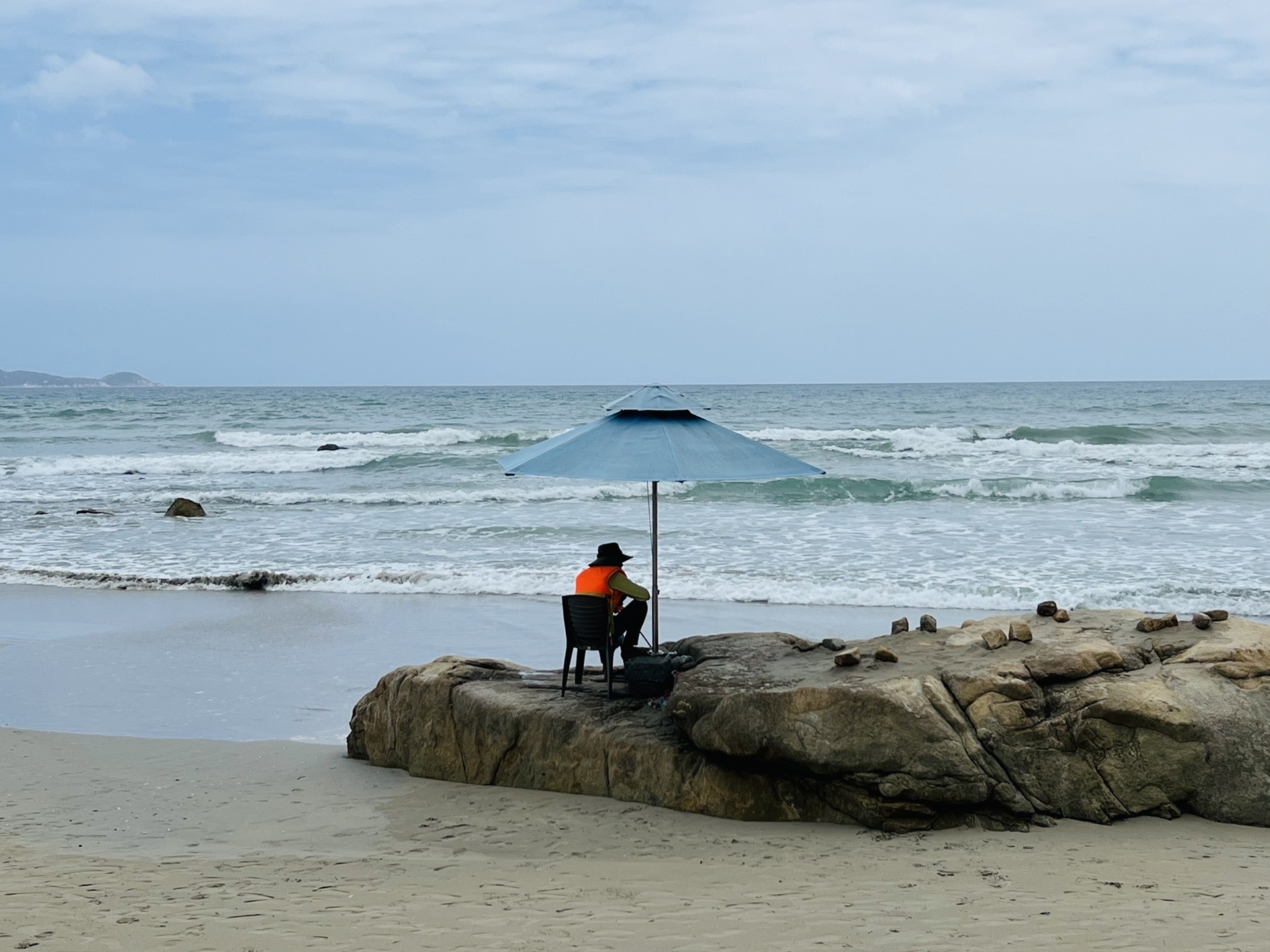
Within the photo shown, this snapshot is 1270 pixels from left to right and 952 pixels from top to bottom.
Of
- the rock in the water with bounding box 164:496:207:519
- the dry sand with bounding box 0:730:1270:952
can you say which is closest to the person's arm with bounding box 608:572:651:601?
the dry sand with bounding box 0:730:1270:952

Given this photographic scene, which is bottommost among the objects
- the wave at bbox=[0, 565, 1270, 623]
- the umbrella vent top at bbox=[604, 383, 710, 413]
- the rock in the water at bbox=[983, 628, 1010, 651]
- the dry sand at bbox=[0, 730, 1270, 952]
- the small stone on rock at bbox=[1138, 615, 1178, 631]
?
the dry sand at bbox=[0, 730, 1270, 952]

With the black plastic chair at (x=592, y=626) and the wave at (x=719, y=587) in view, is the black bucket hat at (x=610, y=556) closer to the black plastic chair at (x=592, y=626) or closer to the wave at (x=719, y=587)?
the black plastic chair at (x=592, y=626)

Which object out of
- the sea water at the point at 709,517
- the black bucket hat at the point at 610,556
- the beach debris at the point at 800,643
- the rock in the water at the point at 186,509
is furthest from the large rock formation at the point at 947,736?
the rock in the water at the point at 186,509

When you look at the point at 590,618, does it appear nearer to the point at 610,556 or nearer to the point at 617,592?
the point at 617,592

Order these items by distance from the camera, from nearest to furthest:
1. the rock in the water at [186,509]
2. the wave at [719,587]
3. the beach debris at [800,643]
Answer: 1. the beach debris at [800,643]
2. the wave at [719,587]
3. the rock in the water at [186,509]

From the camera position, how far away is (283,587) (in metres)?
14.1

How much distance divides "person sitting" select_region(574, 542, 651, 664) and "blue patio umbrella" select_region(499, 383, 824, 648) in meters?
0.17

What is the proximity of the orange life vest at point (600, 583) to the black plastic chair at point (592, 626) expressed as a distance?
2.9 inches

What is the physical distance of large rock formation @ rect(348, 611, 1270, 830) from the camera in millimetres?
5680

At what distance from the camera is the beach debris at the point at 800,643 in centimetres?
685

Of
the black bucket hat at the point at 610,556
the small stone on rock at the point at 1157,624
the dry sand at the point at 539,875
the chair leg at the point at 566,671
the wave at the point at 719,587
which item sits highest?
the black bucket hat at the point at 610,556

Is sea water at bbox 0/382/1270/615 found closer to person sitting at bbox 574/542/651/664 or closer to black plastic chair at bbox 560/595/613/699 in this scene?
person sitting at bbox 574/542/651/664

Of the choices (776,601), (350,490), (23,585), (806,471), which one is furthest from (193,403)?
(806,471)

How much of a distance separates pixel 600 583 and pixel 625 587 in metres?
0.17
